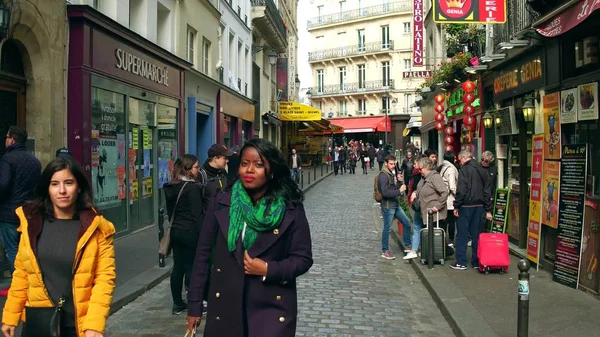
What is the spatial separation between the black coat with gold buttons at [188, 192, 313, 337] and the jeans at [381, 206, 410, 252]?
273 inches

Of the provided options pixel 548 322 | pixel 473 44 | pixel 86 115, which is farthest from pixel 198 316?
pixel 473 44

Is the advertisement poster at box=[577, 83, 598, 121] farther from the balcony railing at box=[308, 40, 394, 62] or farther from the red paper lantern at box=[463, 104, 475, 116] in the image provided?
the balcony railing at box=[308, 40, 394, 62]

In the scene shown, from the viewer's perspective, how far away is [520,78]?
1016 cm

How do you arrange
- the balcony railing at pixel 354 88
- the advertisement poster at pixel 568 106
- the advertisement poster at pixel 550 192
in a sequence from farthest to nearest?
the balcony railing at pixel 354 88, the advertisement poster at pixel 550 192, the advertisement poster at pixel 568 106

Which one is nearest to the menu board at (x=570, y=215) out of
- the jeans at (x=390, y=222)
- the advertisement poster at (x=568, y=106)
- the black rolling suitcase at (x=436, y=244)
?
the advertisement poster at (x=568, y=106)

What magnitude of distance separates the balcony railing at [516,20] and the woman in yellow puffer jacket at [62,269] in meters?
7.96

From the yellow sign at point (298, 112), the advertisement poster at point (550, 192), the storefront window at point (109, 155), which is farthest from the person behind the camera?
the yellow sign at point (298, 112)

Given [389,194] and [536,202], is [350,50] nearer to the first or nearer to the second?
[389,194]

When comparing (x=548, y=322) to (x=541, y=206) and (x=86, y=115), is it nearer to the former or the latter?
(x=541, y=206)

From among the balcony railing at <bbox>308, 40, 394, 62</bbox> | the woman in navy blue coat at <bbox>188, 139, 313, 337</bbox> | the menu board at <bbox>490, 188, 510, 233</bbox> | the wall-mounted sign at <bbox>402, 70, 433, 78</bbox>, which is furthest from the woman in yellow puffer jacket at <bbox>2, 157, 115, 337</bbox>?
the balcony railing at <bbox>308, 40, 394, 62</bbox>

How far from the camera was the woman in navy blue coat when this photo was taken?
299 cm

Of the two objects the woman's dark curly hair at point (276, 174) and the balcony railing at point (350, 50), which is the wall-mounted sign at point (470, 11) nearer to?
the woman's dark curly hair at point (276, 174)

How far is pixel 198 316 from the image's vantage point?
3193 millimetres

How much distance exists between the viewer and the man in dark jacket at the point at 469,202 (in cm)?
866
